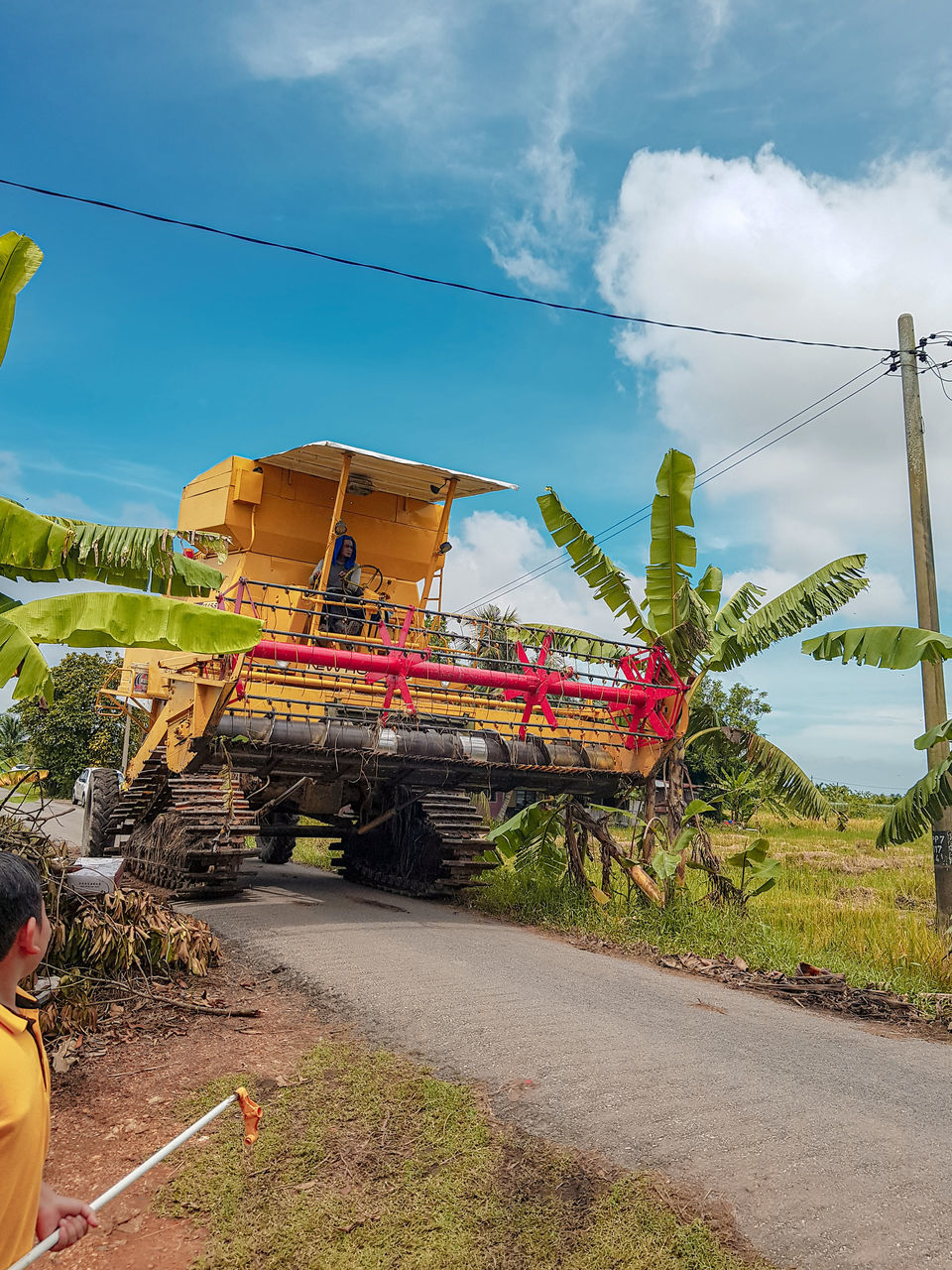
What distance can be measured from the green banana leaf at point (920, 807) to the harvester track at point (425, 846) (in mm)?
3867

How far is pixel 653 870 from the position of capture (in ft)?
29.0

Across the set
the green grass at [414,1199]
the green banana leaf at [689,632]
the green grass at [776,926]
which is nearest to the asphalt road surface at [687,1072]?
the green grass at [414,1199]

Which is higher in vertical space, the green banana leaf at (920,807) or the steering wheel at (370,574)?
the steering wheel at (370,574)

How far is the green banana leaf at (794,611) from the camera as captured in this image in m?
9.75

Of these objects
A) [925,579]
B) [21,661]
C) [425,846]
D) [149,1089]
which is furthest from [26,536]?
[925,579]

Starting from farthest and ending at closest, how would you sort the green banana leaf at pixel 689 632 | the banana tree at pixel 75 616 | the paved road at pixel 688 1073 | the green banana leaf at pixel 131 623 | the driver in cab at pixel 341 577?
the driver in cab at pixel 341 577
the green banana leaf at pixel 689 632
the green banana leaf at pixel 131 623
the banana tree at pixel 75 616
the paved road at pixel 688 1073

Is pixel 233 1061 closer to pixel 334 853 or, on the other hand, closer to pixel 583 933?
pixel 583 933

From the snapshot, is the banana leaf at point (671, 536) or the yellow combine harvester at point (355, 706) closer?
the yellow combine harvester at point (355, 706)

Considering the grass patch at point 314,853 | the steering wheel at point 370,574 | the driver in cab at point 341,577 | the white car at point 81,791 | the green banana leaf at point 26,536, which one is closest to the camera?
the green banana leaf at point 26,536

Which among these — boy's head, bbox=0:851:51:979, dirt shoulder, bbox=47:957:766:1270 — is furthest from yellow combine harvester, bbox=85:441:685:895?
boy's head, bbox=0:851:51:979

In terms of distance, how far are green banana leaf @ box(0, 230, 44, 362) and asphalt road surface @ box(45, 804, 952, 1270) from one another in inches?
182

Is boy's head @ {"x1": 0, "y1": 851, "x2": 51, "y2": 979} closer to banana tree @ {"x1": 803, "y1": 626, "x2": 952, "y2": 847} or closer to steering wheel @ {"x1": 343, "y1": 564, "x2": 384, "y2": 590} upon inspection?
banana tree @ {"x1": 803, "y1": 626, "x2": 952, "y2": 847}

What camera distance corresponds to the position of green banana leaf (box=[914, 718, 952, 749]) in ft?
29.7

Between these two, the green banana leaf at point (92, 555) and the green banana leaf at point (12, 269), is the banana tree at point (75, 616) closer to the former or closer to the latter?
the green banana leaf at point (92, 555)
